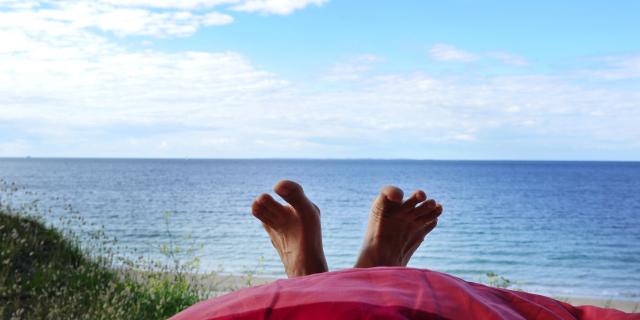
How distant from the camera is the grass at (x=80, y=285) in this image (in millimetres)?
2918

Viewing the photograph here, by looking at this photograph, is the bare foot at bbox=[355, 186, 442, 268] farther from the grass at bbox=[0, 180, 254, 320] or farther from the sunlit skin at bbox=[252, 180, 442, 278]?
the grass at bbox=[0, 180, 254, 320]

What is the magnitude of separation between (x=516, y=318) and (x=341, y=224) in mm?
17608

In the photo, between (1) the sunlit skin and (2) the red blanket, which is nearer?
(2) the red blanket

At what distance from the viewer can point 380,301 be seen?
0.69 m

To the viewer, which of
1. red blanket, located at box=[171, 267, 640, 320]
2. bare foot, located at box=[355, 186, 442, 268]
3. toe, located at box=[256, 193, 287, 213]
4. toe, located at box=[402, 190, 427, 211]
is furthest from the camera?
toe, located at box=[402, 190, 427, 211]

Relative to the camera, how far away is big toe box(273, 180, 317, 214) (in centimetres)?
238

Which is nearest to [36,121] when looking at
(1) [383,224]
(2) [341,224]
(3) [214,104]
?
(3) [214,104]

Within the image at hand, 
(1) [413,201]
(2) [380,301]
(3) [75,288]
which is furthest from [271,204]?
(2) [380,301]

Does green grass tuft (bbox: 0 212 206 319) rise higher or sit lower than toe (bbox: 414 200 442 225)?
lower

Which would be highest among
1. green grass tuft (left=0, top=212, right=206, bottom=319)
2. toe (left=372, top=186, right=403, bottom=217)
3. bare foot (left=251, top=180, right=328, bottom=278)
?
toe (left=372, top=186, right=403, bottom=217)

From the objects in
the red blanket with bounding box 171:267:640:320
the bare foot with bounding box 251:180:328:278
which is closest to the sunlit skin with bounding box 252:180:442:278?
the bare foot with bounding box 251:180:328:278

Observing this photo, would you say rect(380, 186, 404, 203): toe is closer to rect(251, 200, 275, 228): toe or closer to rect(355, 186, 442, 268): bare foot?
rect(355, 186, 442, 268): bare foot

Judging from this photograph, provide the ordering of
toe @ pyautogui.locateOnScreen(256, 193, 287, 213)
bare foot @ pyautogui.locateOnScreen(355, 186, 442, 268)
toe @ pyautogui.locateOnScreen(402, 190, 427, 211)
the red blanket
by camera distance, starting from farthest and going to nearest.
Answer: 1. toe @ pyautogui.locateOnScreen(402, 190, 427, 211)
2. toe @ pyautogui.locateOnScreen(256, 193, 287, 213)
3. bare foot @ pyautogui.locateOnScreen(355, 186, 442, 268)
4. the red blanket

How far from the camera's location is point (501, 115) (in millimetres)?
42969
